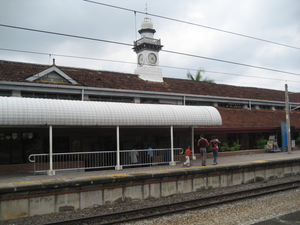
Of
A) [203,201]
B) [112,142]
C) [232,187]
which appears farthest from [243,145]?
[203,201]

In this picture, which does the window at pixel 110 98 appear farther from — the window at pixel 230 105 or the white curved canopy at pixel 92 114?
the window at pixel 230 105

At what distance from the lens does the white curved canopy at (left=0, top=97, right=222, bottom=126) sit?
11844mm

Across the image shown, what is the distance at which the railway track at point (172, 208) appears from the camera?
29.3 feet

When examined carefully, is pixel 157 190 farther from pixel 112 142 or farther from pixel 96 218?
pixel 112 142

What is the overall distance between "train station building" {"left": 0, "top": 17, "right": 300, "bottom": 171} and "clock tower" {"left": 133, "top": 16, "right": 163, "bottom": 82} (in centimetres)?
10

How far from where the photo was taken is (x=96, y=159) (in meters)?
15.0

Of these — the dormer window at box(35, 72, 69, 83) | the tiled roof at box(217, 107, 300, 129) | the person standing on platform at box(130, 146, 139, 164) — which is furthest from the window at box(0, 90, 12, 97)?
the tiled roof at box(217, 107, 300, 129)

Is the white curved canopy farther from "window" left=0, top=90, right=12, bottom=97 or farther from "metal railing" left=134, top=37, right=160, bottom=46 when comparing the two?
"metal railing" left=134, top=37, right=160, bottom=46

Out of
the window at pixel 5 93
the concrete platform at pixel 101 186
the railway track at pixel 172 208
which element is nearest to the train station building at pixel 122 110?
the window at pixel 5 93

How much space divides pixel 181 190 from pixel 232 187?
3.06 metres

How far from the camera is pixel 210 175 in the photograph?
1344cm

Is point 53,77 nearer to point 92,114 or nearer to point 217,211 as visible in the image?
point 92,114

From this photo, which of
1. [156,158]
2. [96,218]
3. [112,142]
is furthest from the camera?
[112,142]

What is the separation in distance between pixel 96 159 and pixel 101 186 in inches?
174
